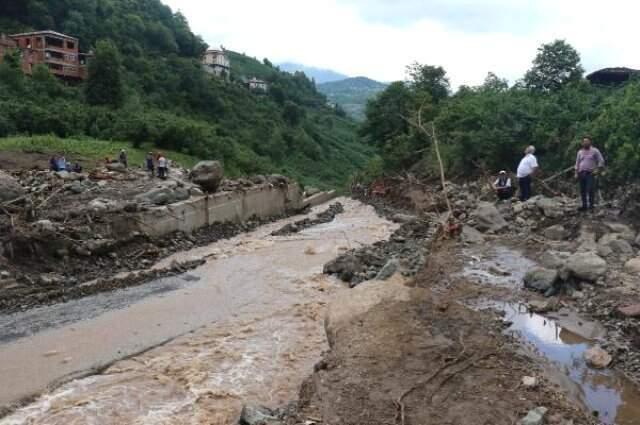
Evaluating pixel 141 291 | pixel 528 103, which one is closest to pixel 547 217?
pixel 528 103

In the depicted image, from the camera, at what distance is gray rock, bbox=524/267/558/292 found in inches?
382

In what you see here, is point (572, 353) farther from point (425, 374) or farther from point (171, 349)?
point (171, 349)

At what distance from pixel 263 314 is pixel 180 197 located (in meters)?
9.97

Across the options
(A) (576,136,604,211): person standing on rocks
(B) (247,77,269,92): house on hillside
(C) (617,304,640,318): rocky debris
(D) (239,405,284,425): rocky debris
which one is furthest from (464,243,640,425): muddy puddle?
(B) (247,77,269,92): house on hillside

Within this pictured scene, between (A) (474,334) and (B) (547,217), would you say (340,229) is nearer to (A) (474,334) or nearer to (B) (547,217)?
(B) (547,217)

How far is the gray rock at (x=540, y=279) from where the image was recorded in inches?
382

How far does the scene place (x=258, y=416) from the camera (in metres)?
6.56

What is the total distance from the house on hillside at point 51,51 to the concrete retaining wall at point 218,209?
1374 inches

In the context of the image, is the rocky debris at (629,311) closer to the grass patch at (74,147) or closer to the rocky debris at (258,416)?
the rocky debris at (258,416)

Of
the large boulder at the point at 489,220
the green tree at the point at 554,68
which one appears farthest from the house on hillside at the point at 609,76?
the large boulder at the point at 489,220

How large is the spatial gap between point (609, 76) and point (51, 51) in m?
53.6

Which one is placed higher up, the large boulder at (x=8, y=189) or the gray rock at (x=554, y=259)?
the large boulder at (x=8, y=189)

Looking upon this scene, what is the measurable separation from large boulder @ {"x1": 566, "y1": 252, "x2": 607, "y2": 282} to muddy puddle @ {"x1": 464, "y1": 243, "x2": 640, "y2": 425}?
3.45 feet

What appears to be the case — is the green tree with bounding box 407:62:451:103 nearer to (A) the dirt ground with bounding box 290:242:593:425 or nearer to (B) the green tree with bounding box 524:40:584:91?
(B) the green tree with bounding box 524:40:584:91
